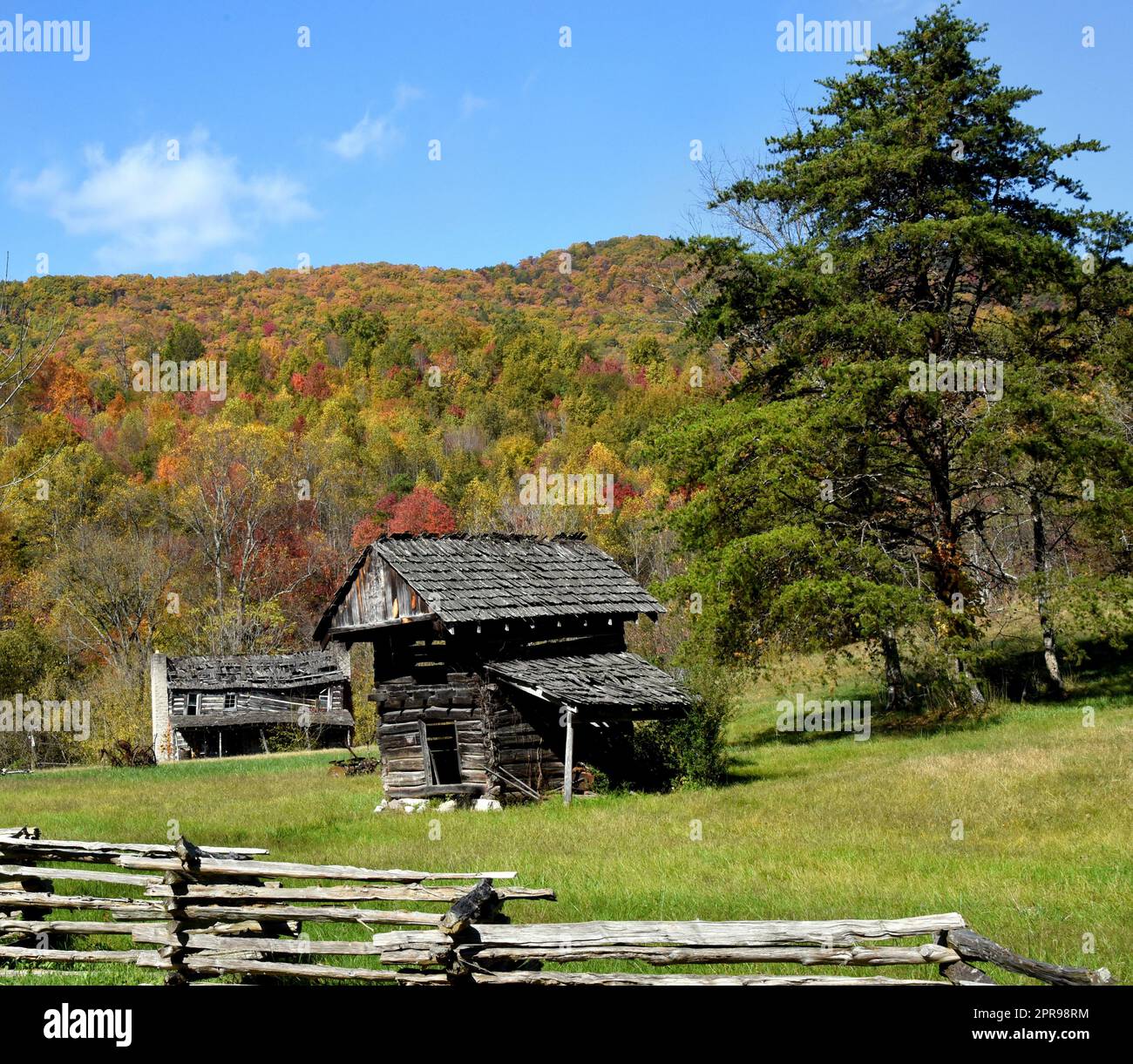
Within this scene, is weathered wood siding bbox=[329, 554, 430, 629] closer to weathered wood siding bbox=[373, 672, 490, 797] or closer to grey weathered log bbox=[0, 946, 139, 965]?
weathered wood siding bbox=[373, 672, 490, 797]

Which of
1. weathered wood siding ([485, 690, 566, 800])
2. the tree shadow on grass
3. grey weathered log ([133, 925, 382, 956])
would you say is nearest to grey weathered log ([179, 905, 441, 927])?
grey weathered log ([133, 925, 382, 956])

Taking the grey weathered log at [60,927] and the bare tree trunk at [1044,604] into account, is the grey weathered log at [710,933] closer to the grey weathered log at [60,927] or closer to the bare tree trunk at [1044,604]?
the grey weathered log at [60,927]

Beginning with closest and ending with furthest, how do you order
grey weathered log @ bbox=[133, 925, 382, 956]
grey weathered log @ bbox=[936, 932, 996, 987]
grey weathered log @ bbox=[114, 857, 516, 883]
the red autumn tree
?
grey weathered log @ bbox=[936, 932, 996, 987] < grey weathered log @ bbox=[133, 925, 382, 956] < grey weathered log @ bbox=[114, 857, 516, 883] < the red autumn tree

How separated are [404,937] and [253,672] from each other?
160 feet

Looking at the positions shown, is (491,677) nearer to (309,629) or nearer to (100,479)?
(309,629)

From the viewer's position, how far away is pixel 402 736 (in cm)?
2400

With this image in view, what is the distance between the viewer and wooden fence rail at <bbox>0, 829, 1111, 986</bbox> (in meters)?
7.22

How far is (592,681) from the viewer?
22.8 meters

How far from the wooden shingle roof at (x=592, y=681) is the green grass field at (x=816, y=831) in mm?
1877

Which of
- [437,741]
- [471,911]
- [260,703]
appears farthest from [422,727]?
[260,703]

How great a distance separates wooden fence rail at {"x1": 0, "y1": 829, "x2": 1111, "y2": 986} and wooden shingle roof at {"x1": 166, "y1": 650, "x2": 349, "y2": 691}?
4362 cm

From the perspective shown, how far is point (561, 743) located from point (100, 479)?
61.4 m

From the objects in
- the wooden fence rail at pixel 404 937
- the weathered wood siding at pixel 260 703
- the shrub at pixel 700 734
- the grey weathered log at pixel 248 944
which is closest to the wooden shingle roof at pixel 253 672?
the weathered wood siding at pixel 260 703
